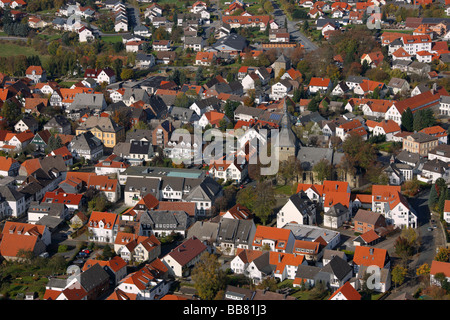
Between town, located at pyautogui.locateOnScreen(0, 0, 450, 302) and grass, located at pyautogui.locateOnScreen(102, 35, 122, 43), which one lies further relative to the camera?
grass, located at pyautogui.locateOnScreen(102, 35, 122, 43)

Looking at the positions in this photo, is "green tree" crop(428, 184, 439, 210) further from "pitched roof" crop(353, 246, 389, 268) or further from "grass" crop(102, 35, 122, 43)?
"grass" crop(102, 35, 122, 43)

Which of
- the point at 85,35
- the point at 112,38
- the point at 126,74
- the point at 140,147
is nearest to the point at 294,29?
the point at 112,38

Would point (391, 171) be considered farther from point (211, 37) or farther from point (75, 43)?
point (75, 43)

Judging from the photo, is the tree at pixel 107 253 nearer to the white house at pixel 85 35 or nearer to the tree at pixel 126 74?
the tree at pixel 126 74

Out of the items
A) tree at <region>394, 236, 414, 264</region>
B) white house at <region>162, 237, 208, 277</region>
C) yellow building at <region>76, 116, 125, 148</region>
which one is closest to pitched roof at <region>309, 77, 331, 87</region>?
yellow building at <region>76, 116, 125, 148</region>

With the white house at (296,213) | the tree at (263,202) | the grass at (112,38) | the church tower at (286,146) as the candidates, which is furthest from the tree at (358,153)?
the grass at (112,38)

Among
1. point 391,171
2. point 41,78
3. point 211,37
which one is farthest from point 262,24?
point 391,171
